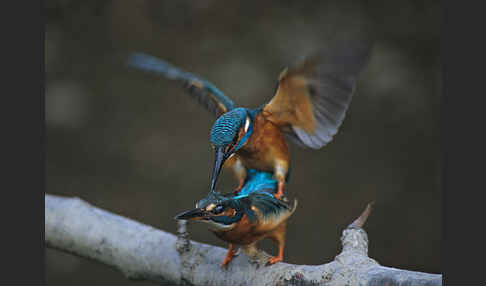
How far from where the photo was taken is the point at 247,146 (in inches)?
27.8

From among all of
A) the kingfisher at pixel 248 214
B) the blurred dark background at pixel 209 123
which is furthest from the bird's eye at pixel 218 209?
the blurred dark background at pixel 209 123

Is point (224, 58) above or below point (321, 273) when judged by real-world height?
above

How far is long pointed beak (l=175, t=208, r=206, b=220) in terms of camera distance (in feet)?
1.86

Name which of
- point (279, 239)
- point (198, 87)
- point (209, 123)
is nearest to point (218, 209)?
point (279, 239)

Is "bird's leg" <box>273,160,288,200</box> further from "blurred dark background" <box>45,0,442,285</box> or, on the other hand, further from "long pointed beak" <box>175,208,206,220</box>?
"blurred dark background" <box>45,0,442,285</box>

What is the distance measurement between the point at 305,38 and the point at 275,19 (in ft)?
0.32

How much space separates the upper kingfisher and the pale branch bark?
0.36 ft

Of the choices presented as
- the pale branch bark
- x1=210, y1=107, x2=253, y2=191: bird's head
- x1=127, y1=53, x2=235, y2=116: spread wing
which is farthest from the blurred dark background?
x1=210, y1=107, x2=253, y2=191: bird's head

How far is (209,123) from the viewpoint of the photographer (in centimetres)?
163

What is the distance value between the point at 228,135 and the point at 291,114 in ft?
0.47

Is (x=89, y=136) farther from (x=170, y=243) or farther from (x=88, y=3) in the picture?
(x=170, y=243)

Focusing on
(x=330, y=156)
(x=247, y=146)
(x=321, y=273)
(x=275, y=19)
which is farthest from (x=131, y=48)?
(x=321, y=273)

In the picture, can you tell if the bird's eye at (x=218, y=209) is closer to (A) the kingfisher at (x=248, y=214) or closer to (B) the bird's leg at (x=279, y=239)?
(A) the kingfisher at (x=248, y=214)

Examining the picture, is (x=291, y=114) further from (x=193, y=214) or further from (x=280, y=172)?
(x=193, y=214)
